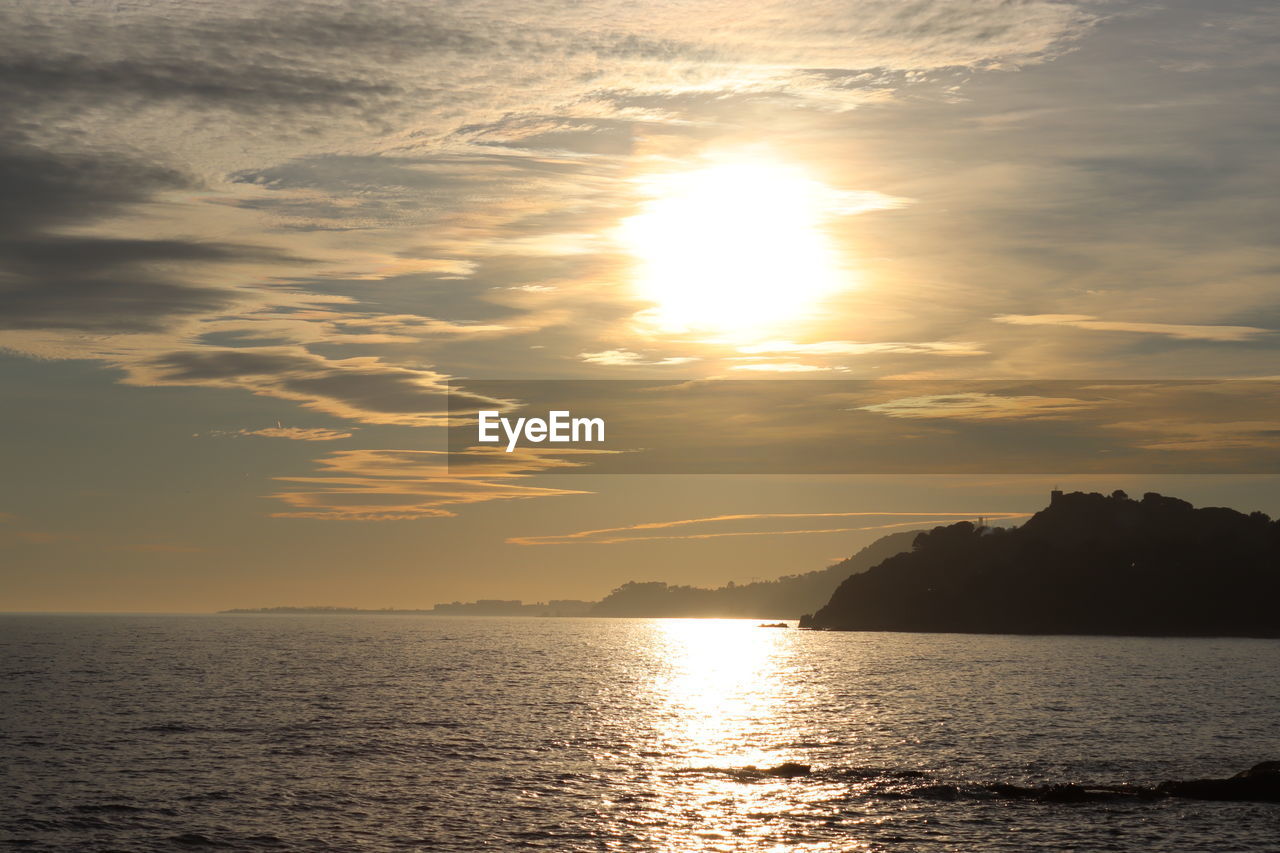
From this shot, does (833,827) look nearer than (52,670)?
Yes

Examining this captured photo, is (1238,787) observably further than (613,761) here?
No

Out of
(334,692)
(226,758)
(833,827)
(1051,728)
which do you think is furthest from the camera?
(334,692)

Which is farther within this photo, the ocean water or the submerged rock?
the submerged rock

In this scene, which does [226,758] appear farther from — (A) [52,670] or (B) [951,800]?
(A) [52,670]

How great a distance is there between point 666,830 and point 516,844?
757 centimetres

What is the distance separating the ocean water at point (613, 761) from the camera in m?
52.3

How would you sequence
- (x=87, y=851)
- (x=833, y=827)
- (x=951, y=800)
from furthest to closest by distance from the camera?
(x=951, y=800)
(x=833, y=827)
(x=87, y=851)

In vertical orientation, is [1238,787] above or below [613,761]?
above

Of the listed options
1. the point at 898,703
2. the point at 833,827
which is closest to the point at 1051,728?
the point at 898,703

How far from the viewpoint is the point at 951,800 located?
196 ft

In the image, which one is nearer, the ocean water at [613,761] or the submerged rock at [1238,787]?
the ocean water at [613,761]

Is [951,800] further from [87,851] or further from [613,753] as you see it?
[87,851]

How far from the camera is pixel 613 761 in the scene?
A: 7456 centimetres

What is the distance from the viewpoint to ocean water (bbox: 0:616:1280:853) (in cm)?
5234
